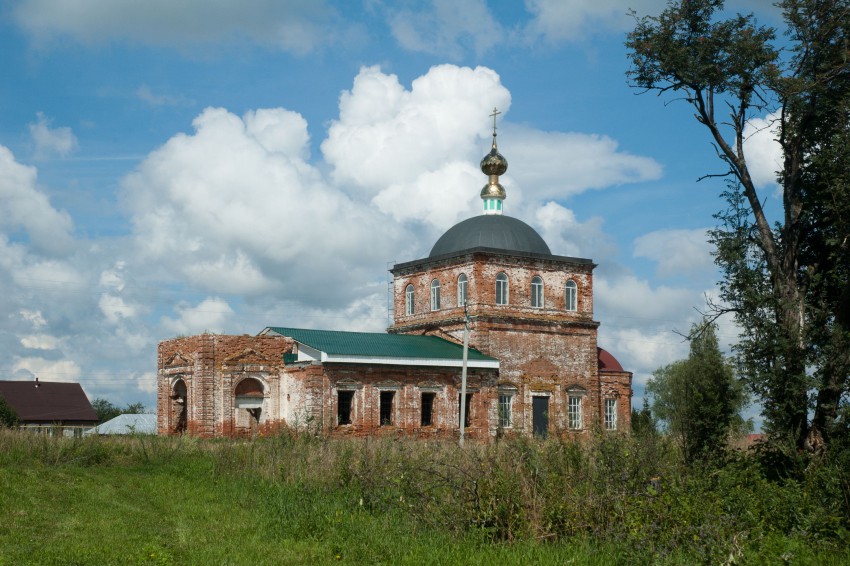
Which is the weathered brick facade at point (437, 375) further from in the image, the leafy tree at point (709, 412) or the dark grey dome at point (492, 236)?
the leafy tree at point (709, 412)

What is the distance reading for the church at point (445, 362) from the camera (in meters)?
30.9

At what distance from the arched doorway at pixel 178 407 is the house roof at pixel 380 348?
379 centimetres

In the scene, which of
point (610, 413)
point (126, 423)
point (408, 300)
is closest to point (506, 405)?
point (610, 413)

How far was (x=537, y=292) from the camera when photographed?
36656 millimetres

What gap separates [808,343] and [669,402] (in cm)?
2971

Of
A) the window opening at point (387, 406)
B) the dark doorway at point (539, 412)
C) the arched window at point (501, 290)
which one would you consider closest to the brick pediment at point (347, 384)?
the window opening at point (387, 406)


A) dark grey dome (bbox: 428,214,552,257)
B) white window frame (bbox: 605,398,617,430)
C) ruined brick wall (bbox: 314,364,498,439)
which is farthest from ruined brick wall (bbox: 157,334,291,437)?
white window frame (bbox: 605,398,617,430)

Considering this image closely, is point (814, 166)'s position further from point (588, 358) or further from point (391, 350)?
point (588, 358)

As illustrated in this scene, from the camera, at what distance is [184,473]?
18.7 m

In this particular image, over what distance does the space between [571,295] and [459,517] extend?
1053 inches

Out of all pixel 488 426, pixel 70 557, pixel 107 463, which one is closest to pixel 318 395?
pixel 488 426

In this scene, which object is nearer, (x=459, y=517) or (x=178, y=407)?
(x=459, y=517)

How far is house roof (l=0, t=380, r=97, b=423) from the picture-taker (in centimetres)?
5634

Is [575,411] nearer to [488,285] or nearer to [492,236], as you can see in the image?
[488,285]
